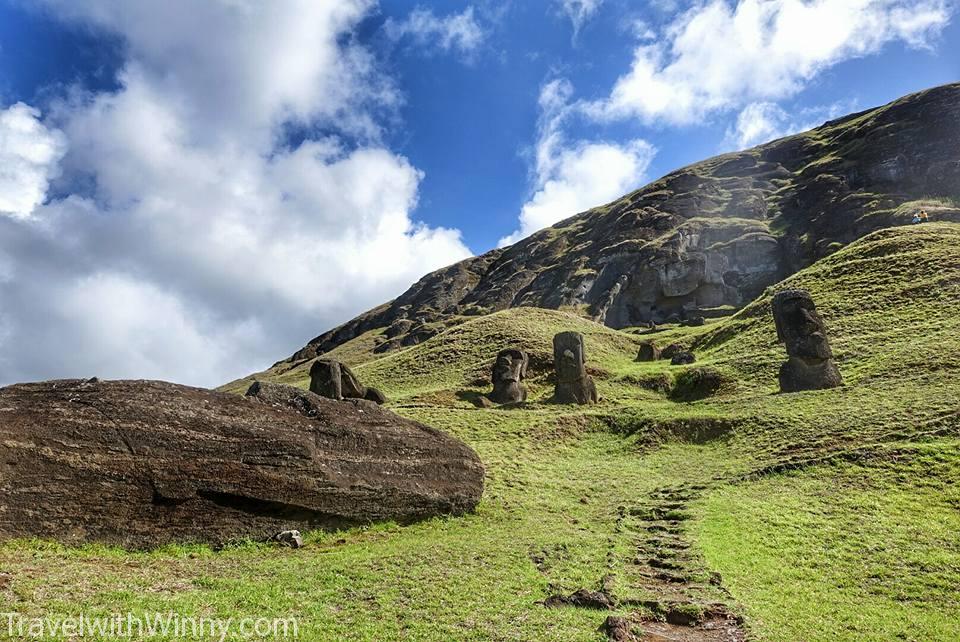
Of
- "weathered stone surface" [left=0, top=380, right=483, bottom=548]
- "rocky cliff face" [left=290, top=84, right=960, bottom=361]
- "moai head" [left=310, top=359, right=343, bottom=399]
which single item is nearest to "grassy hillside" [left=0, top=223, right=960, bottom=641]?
"weathered stone surface" [left=0, top=380, right=483, bottom=548]

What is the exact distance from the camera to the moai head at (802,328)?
2930cm

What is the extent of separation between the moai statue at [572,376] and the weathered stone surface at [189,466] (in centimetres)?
1994

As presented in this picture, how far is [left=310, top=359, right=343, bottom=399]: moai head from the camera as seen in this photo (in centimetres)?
3316

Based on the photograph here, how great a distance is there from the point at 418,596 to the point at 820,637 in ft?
20.6

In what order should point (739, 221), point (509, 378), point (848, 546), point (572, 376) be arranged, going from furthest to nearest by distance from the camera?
1. point (739, 221)
2. point (509, 378)
3. point (572, 376)
4. point (848, 546)

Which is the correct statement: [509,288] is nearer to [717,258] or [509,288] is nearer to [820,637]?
[717,258]

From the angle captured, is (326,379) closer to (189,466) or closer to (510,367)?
(510,367)

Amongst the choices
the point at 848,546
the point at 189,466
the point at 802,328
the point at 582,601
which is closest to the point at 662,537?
the point at 848,546

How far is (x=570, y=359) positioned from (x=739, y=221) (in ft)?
302

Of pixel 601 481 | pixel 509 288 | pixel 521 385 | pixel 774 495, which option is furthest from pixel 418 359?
pixel 509 288

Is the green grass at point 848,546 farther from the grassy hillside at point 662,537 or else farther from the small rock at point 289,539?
the small rock at point 289,539

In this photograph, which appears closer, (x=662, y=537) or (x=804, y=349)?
(x=662, y=537)

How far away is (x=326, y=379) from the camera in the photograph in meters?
33.4

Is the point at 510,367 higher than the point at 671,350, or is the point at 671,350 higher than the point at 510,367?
the point at 671,350
